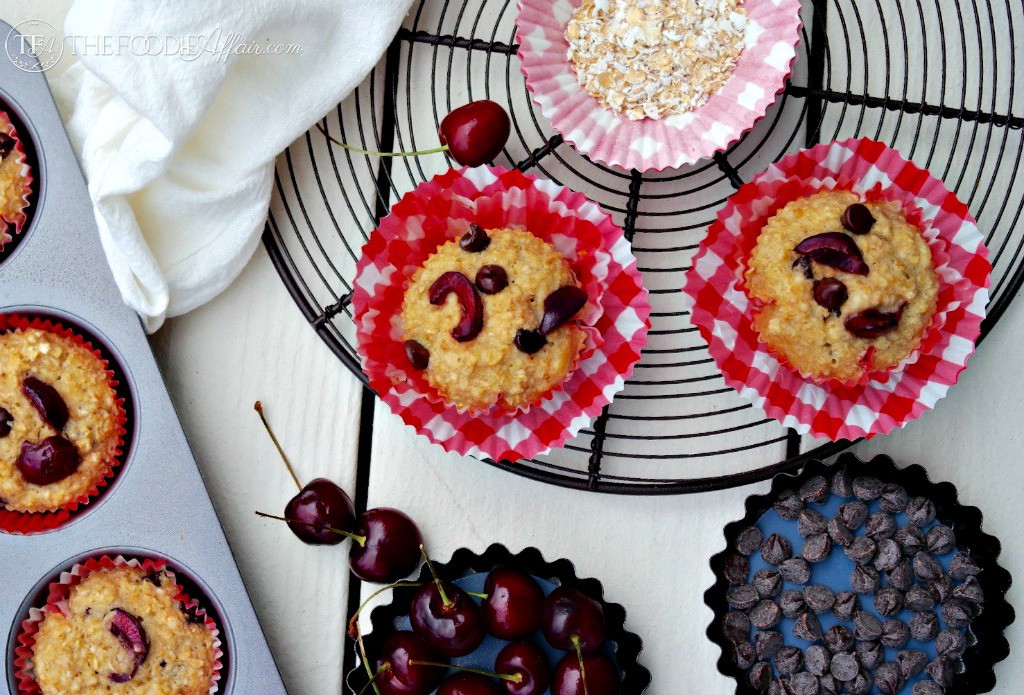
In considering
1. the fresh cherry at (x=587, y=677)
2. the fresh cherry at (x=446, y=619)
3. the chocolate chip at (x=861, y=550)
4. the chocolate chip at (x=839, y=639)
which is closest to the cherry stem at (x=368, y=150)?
the fresh cherry at (x=446, y=619)

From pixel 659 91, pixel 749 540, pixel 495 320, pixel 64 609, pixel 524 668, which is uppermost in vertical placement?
pixel 659 91

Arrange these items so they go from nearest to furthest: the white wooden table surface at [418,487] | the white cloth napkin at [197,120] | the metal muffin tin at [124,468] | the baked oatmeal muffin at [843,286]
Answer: the baked oatmeal muffin at [843,286] → the white cloth napkin at [197,120] → the metal muffin tin at [124,468] → the white wooden table surface at [418,487]

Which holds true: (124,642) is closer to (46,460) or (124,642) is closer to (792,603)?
(46,460)

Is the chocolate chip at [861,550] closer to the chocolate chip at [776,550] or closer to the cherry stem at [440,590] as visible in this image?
the chocolate chip at [776,550]

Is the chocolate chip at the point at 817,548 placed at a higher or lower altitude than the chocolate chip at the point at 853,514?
lower

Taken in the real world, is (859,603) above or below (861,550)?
below

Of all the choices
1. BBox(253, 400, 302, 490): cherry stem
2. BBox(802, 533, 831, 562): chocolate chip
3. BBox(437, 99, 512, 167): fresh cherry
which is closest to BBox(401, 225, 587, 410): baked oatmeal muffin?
BBox(437, 99, 512, 167): fresh cherry

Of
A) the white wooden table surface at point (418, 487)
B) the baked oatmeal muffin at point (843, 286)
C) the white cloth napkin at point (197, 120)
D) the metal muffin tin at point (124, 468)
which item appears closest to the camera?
the baked oatmeal muffin at point (843, 286)

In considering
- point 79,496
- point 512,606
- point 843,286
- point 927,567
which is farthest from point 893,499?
point 79,496
